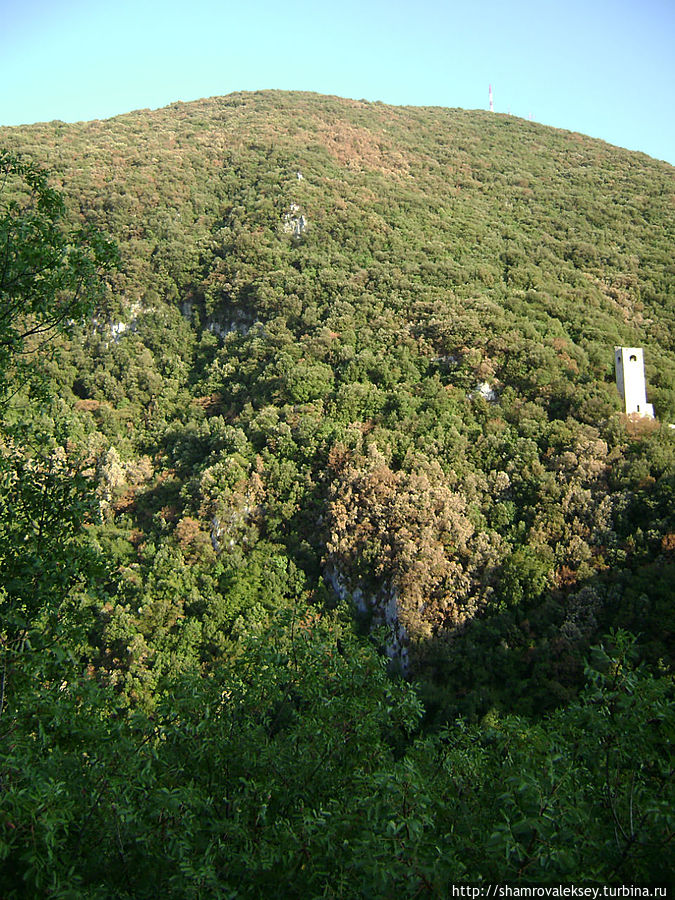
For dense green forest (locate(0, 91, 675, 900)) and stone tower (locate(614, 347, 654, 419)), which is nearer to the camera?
dense green forest (locate(0, 91, 675, 900))

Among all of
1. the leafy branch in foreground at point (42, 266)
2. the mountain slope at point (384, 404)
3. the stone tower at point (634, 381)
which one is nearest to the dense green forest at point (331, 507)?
the leafy branch in foreground at point (42, 266)

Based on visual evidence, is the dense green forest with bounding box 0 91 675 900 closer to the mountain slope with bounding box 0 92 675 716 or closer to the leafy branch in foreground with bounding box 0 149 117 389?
the leafy branch in foreground with bounding box 0 149 117 389

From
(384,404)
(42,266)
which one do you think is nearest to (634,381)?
(384,404)

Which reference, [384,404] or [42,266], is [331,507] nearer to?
[384,404]

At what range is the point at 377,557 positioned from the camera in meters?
23.8

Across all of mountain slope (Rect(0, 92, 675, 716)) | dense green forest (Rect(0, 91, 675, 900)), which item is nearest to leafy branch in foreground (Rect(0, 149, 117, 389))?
dense green forest (Rect(0, 91, 675, 900))

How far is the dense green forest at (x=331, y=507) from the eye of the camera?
486 cm

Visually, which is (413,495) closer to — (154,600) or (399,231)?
(154,600)

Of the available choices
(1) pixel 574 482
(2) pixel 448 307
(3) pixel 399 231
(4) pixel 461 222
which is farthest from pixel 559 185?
(1) pixel 574 482

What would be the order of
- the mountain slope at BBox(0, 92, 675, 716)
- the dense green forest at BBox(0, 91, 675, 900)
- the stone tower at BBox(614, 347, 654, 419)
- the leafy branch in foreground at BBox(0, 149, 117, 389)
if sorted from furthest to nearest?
the stone tower at BBox(614, 347, 654, 419) → the mountain slope at BBox(0, 92, 675, 716) → the leafy branch in foreground at BBox(0, 149, 117, 389) → the dense green forest at BBox(0, 91, 675, 900)

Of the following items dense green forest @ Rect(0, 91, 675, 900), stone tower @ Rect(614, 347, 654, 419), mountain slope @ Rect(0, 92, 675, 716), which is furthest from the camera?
stone tower @ Rect(614, 347, 654, 419)

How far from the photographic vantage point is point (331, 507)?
83.9ft

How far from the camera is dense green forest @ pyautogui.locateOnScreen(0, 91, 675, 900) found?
15.9ft

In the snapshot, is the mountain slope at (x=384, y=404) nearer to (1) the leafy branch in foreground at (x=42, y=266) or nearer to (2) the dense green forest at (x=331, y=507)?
(2) the dense green forest at (x=331, y=507)
